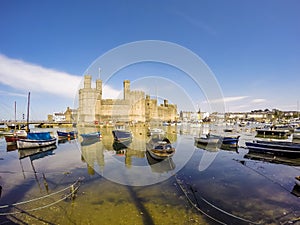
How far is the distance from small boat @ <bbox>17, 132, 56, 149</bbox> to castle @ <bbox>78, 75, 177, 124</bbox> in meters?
51.3

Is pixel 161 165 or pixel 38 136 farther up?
pixel 38 136

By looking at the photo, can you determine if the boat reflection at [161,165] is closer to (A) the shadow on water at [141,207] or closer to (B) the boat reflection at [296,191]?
(A) the shadow on water at [141,207]

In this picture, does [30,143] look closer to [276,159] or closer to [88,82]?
[276,159]

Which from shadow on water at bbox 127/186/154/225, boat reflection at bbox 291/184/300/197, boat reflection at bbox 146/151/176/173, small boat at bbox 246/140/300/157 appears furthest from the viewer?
small boat at bbox 246/140/300/157

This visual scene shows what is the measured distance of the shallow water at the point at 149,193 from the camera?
6.45 metres

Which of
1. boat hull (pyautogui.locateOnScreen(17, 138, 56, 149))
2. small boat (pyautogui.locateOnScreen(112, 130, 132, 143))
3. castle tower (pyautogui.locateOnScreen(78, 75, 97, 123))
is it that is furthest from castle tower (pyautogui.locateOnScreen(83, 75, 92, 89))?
boat hull (pyautogui.locateOnScreen(17, 138, 56, 149))

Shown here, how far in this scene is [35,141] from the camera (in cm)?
2086

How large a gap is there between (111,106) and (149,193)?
71866 mm

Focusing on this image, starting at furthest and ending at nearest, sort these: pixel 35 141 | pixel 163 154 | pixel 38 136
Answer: pixel 38 136 → pixel 35 141 → pixel 163 154

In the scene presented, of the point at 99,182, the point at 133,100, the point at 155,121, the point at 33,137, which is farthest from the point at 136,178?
the point at 155,121

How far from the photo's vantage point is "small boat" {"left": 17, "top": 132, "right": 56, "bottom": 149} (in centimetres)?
2017

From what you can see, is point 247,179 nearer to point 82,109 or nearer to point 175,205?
point 175,205

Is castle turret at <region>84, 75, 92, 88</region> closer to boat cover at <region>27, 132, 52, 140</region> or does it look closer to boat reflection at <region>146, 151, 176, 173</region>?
boat cover at <region>27, 132, 52, 140</region>

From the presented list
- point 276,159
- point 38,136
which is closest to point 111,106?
point 38,136
